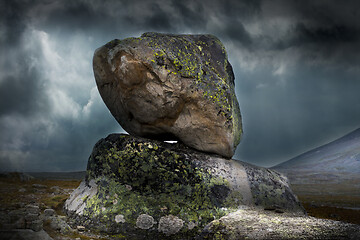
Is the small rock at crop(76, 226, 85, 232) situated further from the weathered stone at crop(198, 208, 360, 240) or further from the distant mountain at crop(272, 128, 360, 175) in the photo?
the distant mountain at crop(272, 128, 360, 175)

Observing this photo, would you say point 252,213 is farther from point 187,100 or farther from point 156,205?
point 187,100

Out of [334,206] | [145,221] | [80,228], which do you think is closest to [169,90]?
[145,221]

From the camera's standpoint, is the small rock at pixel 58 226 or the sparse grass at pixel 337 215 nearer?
the small rock at pixel 58 226

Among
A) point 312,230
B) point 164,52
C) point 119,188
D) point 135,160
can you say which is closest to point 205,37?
point 164,52

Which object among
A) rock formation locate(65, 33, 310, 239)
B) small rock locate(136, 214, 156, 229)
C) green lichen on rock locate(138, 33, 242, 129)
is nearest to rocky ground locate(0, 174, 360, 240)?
small rock locate(136, 214, 156, 229)

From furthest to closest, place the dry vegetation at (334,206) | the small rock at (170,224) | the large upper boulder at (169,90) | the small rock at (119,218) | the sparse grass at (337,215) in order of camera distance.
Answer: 1. the dry vegetation at (334,206)
2. the sparse grass at (337,215)
3. the large upper boulder at (169,90)
4. the small rock at (119,218)
5. the small rock at (170,224)

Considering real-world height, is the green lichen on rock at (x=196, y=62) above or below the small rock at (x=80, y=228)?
above

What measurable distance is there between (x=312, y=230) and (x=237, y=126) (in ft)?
21.7

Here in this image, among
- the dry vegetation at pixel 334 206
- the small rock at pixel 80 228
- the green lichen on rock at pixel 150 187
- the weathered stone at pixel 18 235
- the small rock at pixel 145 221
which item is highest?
the green lichen on rock at pixel 150 187

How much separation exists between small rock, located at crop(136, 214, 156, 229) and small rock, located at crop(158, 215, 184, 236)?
1.11ft

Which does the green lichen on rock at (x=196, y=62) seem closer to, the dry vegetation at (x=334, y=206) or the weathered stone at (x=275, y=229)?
the weathered stone at (x=275, y=229)

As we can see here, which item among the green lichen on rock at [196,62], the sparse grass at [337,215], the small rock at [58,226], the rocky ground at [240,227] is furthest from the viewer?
the sparse grass at [337,215]

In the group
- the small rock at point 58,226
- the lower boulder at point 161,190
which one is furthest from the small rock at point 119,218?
the small rock at point 58,226

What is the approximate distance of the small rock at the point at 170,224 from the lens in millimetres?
9828
